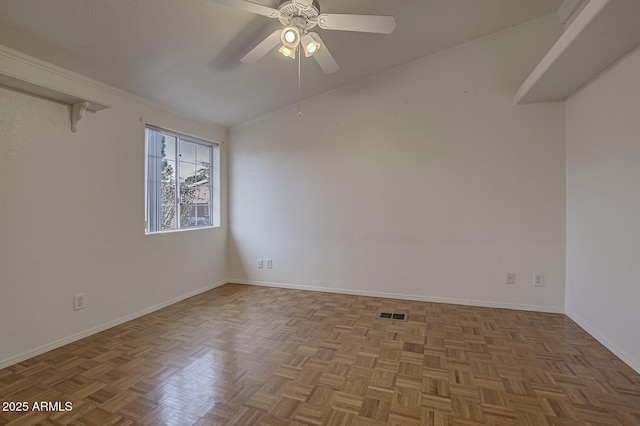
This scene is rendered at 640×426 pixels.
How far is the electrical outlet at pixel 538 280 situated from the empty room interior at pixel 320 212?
0.04ft

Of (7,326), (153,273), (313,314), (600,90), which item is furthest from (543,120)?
(7,326)

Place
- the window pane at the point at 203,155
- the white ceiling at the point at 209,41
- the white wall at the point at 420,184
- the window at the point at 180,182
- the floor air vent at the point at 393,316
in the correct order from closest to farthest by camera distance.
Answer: the white ceiling at the point at 209,41, the floor air vent at the point at 393,316, the white wall at the point at 420,184, the window at the point at 180,182, the window pane at the point at 203,155

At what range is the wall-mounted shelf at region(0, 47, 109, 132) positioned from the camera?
2098mm

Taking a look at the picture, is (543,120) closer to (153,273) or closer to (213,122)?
(213,122)

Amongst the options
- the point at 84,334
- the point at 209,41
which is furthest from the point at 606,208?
the point at 84,334

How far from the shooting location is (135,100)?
3135mm

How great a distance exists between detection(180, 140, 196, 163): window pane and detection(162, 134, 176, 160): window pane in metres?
0.13

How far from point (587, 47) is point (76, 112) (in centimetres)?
375

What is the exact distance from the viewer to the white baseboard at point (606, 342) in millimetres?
2175

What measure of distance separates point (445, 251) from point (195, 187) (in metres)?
3.11

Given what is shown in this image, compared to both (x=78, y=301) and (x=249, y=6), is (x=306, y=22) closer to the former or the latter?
(x=249, y=6)

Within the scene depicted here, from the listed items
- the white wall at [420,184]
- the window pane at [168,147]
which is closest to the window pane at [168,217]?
the window pane at [168,147]

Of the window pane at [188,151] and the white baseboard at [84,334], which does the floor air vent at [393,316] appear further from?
the window pane at [188,151]

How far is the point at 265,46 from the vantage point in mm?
2195
